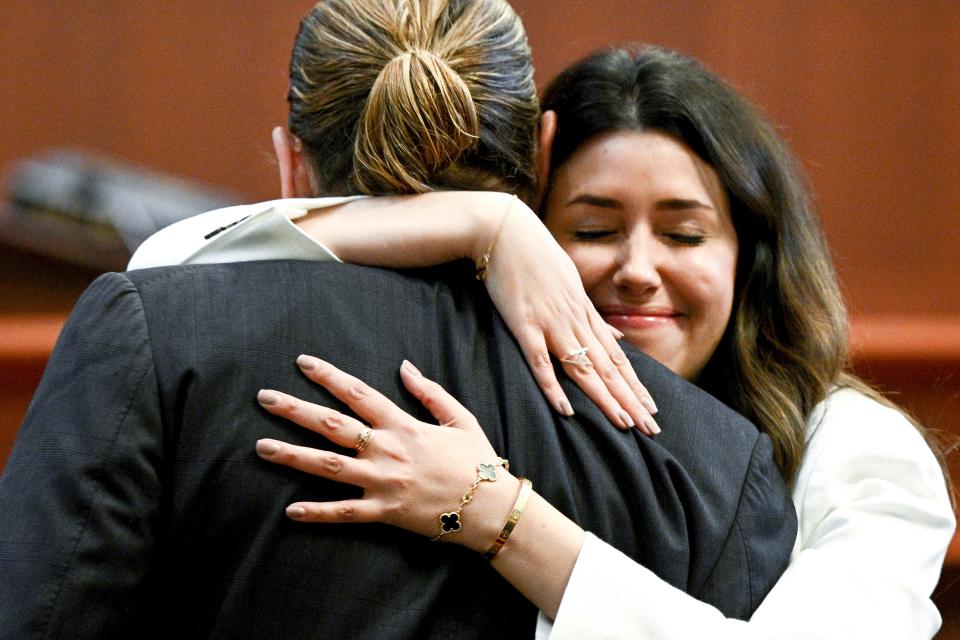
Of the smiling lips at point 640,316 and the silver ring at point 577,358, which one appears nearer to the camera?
the silver ring at point 577,358

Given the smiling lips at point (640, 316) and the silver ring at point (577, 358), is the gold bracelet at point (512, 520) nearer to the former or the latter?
the silver ring at point (577, 358)

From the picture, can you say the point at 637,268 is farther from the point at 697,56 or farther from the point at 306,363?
the point at 697,56

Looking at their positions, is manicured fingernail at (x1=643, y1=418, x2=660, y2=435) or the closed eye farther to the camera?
the closed eye

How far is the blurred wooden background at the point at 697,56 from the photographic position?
10.8 ft

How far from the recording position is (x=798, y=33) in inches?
129

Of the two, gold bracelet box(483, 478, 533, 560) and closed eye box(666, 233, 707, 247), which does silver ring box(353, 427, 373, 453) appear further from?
closed eye box(666, 233, 707, 247)

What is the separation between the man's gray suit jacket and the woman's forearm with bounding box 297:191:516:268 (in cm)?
4

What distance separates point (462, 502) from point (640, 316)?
2.33 feet

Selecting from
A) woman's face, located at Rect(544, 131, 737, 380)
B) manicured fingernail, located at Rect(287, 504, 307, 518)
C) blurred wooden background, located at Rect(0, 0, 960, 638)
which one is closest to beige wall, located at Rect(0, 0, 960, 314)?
blurred wooden background, located at Rect(0, 0, 960, 638)

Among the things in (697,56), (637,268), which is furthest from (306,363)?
(697,56)

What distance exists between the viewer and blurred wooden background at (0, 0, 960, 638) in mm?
3281

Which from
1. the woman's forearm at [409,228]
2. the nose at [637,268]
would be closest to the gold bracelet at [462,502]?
the woman's forearm at [409,228]

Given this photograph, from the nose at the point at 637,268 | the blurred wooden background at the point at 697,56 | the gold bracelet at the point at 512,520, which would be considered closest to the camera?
the gold bracelet at the point at 512,520

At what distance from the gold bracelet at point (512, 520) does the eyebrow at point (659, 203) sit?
67 cm
